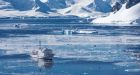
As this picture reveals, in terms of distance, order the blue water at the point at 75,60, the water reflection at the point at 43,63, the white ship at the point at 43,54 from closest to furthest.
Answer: the blue water at the point at 75,60, the water reflection at the point at 43,63, the white ship at the point at 43,54

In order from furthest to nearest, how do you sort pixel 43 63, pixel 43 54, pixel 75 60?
pixel 43 54 < pixel 75 60 < pixel 43 63

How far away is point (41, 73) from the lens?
80938 millimetres

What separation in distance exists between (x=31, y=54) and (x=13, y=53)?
12.2 ft

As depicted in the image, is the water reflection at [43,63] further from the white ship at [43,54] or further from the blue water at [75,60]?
the white ship at [43,54]

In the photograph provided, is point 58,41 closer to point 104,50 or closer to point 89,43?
point 89,43

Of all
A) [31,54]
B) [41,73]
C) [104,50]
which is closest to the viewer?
[41,73]

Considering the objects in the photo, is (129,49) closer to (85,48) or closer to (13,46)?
(85,48)

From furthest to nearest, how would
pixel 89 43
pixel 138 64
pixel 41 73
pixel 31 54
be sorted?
pixel 89 43 < pixel 31 54 < pixel 138 64 < pixel 41 73

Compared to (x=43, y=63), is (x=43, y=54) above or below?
above

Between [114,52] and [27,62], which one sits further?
[114,52]

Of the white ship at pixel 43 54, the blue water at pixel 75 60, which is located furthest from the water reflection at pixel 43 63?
the white ship at pixel 43 54

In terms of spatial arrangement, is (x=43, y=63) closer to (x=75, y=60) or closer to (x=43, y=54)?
(x=75, y=60)

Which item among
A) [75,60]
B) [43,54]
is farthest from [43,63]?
[43,54]

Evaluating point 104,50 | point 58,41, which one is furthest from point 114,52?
point 58,41
